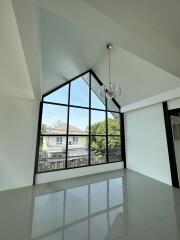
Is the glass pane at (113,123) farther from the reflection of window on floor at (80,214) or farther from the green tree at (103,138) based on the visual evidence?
the reflection of window on floor at (80,214)

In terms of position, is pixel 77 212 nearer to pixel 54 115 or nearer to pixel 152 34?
pixel 54 115

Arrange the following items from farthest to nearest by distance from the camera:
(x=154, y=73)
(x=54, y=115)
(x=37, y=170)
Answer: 1. (x=54, y=115)
2. (x=37, y=170)
3. (x=154, y=73)

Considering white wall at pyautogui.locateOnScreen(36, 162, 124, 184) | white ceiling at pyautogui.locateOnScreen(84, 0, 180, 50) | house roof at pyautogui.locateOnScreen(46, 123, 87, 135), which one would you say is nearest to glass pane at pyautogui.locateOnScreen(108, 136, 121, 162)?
white wall at pyautogui.locateOnScreen(36, 162, 124, 184)

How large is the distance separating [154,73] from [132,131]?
2.72m

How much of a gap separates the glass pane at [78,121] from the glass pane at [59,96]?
1.63ft

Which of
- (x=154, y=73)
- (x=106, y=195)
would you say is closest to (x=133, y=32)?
(x=154, y=73)

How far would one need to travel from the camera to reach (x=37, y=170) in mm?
4277

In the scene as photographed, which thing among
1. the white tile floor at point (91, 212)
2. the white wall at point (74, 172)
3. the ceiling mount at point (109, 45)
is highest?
the ceiling mount at point (109, 45)

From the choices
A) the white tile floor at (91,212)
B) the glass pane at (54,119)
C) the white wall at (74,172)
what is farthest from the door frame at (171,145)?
the glass pane at (54,119)

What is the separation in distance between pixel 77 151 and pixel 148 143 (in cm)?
284

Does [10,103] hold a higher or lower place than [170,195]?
higher

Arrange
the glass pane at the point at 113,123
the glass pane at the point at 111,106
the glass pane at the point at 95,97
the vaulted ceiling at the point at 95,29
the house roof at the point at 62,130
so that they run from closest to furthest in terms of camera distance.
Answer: the vaulted ceiling at the point at 95,29 < the house roof at the point at 62,130 < the glass pane at the point at 95,97 < the glass pane at the point at 113,123 < the glass pane at the point at 111,106

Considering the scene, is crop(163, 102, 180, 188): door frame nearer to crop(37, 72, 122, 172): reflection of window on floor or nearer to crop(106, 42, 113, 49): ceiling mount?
crop(37, 72, 122, 172): reflection of window on floor

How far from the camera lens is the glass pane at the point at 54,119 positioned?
15.3 ft
